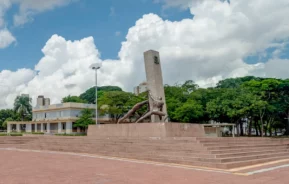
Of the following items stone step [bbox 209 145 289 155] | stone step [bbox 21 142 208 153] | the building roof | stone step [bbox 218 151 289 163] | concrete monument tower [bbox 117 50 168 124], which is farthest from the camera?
the building roof

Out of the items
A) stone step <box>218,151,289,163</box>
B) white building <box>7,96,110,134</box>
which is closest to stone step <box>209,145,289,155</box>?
stone step <box>218,151,289,163</box>

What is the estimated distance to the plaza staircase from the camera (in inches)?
454

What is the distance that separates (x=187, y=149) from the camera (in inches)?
492

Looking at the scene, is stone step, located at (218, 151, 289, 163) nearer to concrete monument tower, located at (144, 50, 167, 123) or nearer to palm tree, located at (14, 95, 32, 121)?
concrete monument tower, located at (144, 50, 167, 123)

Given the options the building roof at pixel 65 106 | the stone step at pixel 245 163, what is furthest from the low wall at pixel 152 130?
the building roof at pixel 65 106

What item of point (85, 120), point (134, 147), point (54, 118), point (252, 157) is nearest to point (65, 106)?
point (54, 118)

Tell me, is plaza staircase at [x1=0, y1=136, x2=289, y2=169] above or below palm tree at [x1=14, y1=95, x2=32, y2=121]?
below

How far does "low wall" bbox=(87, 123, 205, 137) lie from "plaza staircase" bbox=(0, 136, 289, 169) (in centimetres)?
163

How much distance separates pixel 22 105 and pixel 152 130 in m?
47.6

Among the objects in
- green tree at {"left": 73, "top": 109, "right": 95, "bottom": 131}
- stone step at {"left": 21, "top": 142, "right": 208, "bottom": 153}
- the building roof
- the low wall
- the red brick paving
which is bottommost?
the red brick paving

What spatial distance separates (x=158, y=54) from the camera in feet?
69.6

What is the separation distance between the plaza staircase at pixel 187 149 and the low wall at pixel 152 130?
1635 mm

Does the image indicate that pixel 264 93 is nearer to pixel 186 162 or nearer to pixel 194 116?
pixel 194 116

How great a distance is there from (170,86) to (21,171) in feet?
105
